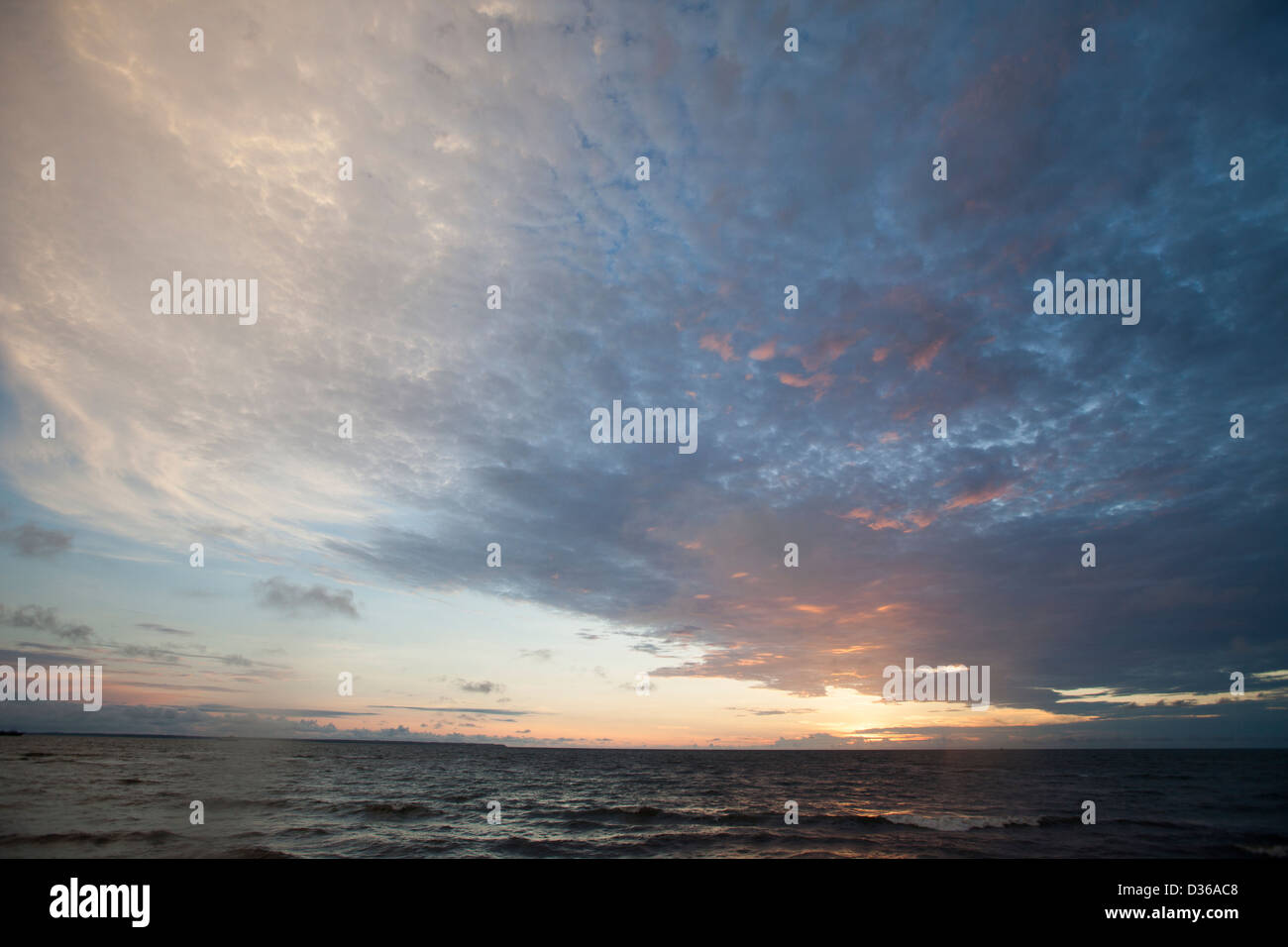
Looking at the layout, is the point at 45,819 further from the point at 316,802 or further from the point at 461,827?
the point at 461,827

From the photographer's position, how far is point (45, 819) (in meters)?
22.0
